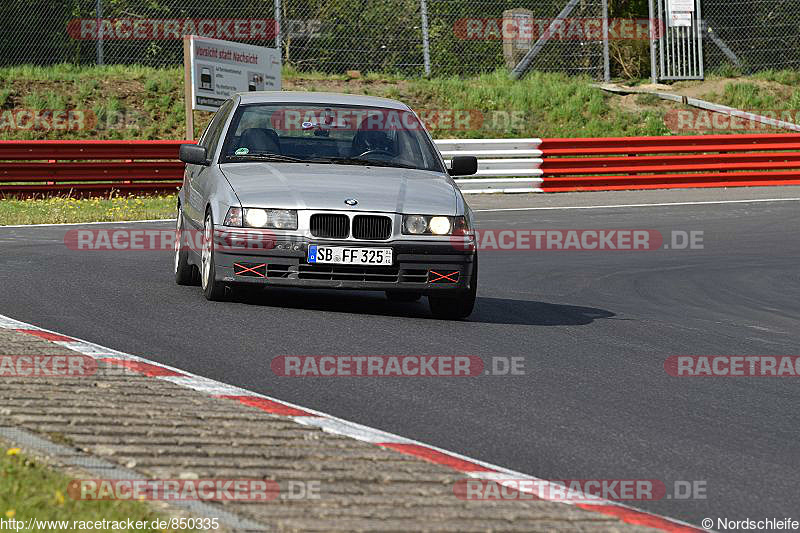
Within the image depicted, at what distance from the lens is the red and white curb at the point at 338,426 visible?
15.9 feet

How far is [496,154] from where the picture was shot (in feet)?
82.5

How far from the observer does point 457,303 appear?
9922 mm

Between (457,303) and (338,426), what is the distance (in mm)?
4047

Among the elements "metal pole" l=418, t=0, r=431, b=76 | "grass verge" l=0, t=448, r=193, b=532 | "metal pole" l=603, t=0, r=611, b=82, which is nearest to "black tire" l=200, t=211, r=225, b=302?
"grass verge" l=0, t=448, r=193, b=532

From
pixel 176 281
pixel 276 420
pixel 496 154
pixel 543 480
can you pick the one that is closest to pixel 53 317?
pixel 176 281

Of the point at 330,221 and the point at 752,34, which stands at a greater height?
the point at 752,34

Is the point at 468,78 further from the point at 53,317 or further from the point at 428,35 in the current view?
the point at 53,317

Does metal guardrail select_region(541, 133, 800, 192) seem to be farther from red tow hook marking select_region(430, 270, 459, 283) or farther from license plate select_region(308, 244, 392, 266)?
license plate select_region(308, 244, 392, 266)

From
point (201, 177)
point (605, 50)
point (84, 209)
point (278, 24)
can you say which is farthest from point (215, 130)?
point (605, 50)

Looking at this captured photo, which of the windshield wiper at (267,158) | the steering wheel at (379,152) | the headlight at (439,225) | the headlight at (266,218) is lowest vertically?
the headlight at (439,225)

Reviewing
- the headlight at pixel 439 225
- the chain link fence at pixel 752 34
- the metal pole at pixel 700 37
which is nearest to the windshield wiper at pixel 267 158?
the headlight at pixel 439 225

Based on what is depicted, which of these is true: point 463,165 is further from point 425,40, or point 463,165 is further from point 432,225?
point 425,40

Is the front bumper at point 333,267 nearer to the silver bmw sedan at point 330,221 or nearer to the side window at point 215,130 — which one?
the silver bmw sedan at point 330,221

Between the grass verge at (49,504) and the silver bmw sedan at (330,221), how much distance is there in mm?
4750
